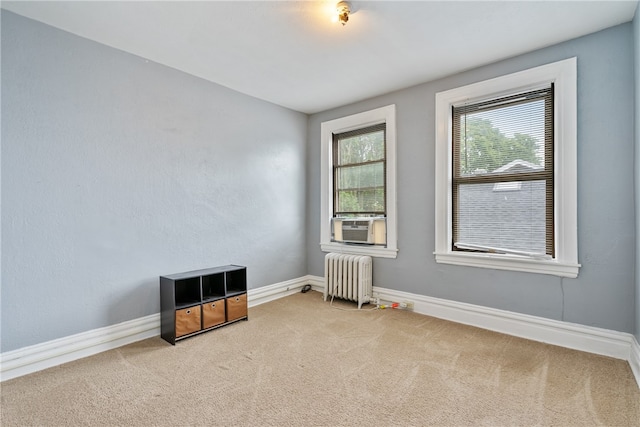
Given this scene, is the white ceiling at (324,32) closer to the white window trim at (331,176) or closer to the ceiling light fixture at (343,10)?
the ceiling light fixture at (343,10)

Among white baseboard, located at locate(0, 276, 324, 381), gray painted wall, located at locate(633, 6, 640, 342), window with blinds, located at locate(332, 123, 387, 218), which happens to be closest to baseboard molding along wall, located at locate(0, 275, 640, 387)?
white baseboard, located at locate(0, 276, 324, 381)

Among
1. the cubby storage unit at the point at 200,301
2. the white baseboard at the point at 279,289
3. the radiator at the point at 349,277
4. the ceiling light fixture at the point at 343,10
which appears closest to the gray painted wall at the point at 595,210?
the radiator at the point at 349,277

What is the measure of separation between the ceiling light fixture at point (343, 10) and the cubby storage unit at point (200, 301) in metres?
2.47

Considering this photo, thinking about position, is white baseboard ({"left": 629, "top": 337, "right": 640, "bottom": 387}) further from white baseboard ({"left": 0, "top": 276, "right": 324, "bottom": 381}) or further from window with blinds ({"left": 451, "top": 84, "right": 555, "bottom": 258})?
white baseboard ({"left": 0, "top": 276, "right": 324, "bottom": 381})

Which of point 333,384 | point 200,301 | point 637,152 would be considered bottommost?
point 333,384

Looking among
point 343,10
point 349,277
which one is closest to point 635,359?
point 349,277

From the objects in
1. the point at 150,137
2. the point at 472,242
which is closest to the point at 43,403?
the point at 150,137

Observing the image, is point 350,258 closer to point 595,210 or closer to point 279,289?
point 279,289

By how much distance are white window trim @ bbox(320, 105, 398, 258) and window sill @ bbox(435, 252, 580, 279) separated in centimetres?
67

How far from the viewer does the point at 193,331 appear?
9.29ft

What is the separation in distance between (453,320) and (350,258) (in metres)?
1.31

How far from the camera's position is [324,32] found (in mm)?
2471

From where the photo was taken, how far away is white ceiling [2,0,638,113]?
2.17 metres

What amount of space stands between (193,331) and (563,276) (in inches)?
129
